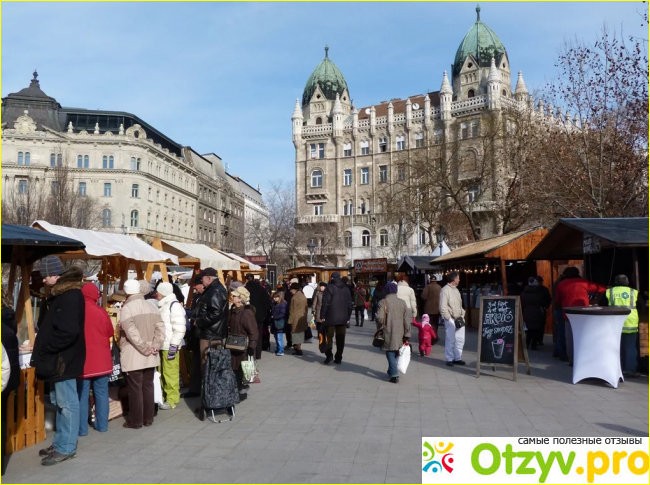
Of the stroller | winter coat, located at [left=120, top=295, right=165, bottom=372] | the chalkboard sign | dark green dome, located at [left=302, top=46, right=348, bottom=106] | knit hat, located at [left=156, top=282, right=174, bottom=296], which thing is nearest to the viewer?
winter coat, located at [left=120, top=295, right=165, bottom=372]

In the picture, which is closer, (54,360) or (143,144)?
(54,360)

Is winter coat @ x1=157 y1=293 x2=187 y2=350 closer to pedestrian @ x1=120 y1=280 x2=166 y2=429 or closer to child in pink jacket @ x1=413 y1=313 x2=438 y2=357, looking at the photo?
pedestrian @ x1=120 y1=280 x2=166 y2=429

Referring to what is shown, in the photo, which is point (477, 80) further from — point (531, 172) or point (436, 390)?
point (436, 390)

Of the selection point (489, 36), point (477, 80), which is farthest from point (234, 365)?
point (489, 36)

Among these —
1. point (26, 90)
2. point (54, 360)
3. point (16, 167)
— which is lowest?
point (54, 360)

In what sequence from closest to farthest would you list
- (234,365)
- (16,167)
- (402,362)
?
1. (234,365)
2. (402,362)
3. (16,167)

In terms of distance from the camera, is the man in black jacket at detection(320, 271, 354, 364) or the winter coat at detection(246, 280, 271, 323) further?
the winter coat at detection(246, 280, 271, 323)

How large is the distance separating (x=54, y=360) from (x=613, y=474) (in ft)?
16.9

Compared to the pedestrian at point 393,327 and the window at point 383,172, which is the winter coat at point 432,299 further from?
the window at point 383,172

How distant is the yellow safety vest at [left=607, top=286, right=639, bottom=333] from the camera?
33.1 feet

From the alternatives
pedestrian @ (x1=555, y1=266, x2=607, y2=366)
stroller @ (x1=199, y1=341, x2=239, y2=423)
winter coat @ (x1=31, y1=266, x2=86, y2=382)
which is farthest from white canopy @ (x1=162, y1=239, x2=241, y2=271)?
winter coat @ (x1=31, y1=266, x2=86, y2=382)

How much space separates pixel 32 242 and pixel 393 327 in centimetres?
587

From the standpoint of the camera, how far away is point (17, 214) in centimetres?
3359

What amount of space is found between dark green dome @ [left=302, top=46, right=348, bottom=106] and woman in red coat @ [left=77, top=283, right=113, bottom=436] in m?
76.5
